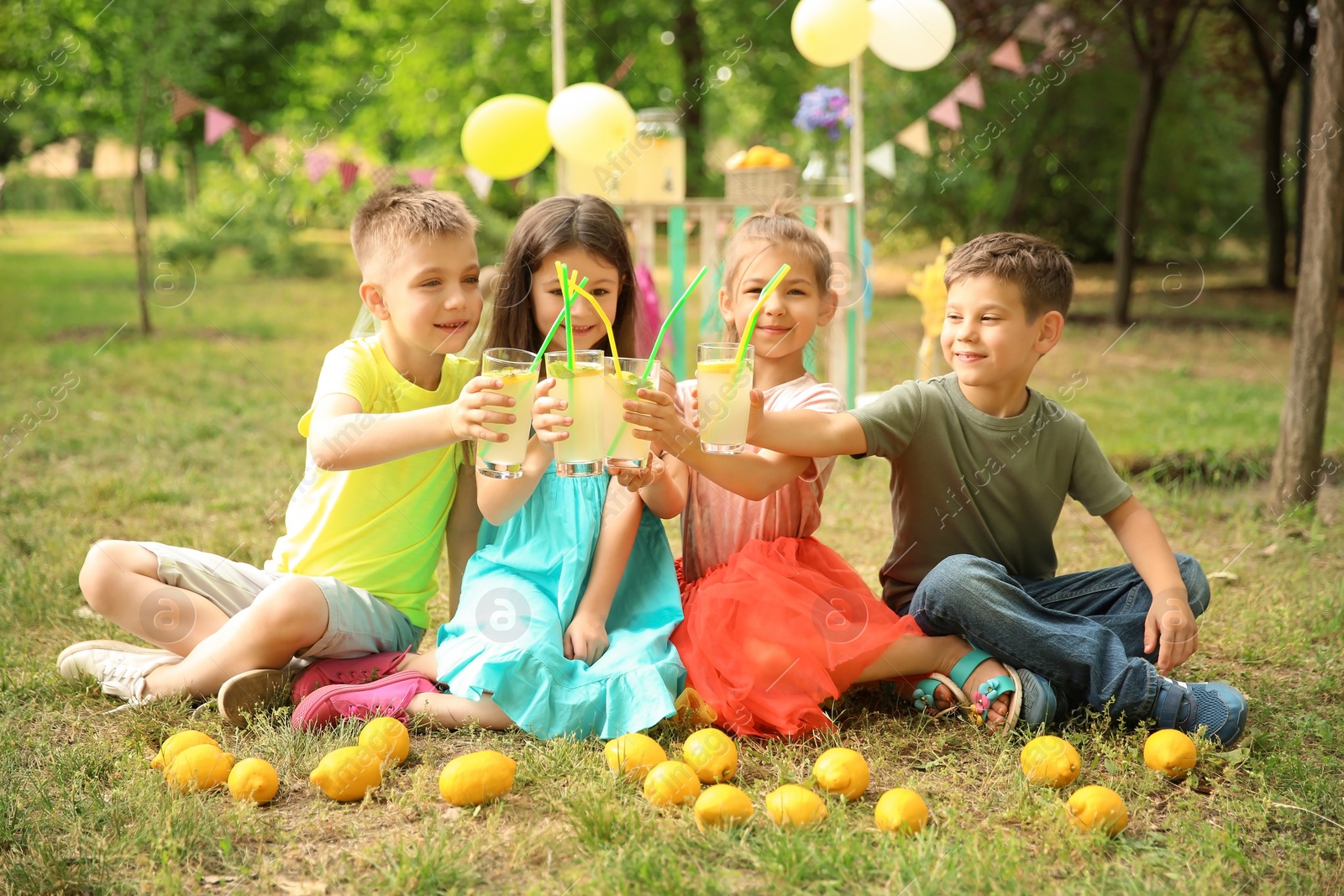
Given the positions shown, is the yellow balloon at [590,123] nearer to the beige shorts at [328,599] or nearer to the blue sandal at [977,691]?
the beige shorts at [328,599]

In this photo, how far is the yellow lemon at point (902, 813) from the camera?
6.81ft

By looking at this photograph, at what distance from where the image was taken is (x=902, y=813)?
2080 millimetres

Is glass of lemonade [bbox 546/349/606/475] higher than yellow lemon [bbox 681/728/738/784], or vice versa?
glass of lemonade [bbox 546/349/606/475]

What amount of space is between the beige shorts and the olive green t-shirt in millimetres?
1305

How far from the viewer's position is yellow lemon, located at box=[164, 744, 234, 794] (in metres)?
2.21

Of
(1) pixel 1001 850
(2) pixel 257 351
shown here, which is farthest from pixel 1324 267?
(2) pixel 257 351

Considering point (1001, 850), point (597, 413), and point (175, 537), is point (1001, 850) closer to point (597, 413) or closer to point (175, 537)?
point (597, 413)

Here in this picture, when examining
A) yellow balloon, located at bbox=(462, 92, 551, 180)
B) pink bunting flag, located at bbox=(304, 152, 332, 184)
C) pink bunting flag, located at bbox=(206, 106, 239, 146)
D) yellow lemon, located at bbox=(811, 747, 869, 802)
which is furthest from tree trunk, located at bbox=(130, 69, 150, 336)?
yellow lemon, located at bbox=(811, 747, 869, 802)

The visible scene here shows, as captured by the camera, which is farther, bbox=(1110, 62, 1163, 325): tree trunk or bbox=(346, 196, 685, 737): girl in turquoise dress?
bbox=(1110, 62, 1163, 325): tree trunk

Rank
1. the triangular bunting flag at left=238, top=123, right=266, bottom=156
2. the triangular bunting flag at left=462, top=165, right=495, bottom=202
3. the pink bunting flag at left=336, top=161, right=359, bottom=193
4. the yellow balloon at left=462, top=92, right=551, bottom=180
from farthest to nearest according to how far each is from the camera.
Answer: the triangular bunting flag at left=462, top=165, right=495, bottom=202
the pink bunting flag at left=336, top=161, right=359, bottom=193
the yellow balloon at left=462, top=92, right=551, bottom=180
the triangular bunting flag at left=238, top=123, right=266, bottom=156

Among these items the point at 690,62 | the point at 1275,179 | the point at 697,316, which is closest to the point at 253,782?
the point at 697,316

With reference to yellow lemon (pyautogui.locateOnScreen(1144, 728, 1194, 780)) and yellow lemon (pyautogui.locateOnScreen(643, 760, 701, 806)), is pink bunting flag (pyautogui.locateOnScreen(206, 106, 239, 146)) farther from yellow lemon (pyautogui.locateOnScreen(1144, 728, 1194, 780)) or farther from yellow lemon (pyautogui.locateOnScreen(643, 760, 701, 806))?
yellow lemon (pyautogui.locateOnScreen(1144, 728, 1194, 780))

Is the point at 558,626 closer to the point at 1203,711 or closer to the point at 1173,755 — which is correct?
the point at 1173,755

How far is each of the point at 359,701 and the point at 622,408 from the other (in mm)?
999
